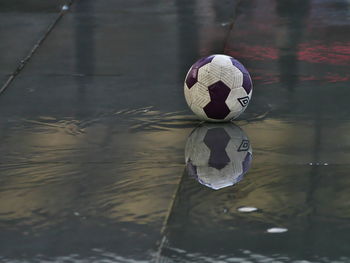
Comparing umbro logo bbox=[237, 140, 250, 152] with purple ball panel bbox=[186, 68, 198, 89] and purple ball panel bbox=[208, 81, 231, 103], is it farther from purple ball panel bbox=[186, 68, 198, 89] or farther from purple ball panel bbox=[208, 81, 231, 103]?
purple ball panel bbox=[186, 68, 198, 89]

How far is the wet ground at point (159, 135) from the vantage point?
6.11 m

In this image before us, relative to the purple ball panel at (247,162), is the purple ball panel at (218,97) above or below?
above

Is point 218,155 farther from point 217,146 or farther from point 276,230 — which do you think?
point 276,230

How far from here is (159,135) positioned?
8.18 m

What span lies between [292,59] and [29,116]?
315 centimetres

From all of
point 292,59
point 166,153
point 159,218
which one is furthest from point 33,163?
point 292,59

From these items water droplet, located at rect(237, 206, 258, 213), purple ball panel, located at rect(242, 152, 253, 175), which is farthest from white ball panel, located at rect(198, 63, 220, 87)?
water droplet, located at rect(237, 206, 258, 213)

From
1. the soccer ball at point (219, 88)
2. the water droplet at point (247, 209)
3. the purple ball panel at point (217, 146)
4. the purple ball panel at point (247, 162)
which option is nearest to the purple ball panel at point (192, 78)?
the soccer ball at point (219, 88)

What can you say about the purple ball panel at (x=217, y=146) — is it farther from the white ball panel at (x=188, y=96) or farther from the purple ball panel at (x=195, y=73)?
the purple ball panel at (x=195, y=73)

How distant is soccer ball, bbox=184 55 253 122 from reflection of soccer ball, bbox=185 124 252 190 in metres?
0.16

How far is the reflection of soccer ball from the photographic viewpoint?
23.7 feet

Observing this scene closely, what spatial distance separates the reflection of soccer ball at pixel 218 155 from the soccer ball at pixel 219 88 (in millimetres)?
158

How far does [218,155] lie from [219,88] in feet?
2.74

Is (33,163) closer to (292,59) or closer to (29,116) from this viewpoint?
(29,116)
